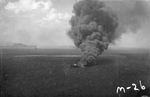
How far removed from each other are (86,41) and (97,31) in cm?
619

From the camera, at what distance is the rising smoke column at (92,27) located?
6166cm

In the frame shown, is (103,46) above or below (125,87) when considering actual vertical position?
above

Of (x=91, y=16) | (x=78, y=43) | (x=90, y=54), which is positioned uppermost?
(x=91, y=16)

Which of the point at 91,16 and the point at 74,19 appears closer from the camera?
the point at 91,16

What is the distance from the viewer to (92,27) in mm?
64250

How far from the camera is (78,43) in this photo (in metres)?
69.9

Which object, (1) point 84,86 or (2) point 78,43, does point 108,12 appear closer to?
(2) point 78,43

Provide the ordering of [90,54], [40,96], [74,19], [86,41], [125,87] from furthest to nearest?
[74,19] < [86,41] < [90,54] < [125,87] < [40,96]

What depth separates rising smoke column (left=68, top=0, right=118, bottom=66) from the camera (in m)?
61.7

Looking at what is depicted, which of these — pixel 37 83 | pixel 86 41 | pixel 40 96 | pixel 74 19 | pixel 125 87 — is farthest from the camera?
pixel 74 19

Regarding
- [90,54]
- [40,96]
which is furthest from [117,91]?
[90,54]

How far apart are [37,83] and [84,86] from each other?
10024 mm

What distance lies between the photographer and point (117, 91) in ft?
99.7

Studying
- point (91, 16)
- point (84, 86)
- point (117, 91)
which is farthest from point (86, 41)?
point (117, 91)
